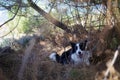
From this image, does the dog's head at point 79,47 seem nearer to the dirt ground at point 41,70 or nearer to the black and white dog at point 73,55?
the black and white dog at point 73,55

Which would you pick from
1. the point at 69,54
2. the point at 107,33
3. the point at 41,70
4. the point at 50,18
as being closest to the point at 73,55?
the point at 69,54

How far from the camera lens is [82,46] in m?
7.32

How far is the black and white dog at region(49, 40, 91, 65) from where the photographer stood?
7.28m

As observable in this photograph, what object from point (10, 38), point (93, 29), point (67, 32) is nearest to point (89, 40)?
point (93, 29)

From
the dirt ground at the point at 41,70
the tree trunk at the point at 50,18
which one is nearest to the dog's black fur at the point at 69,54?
the tree trunk at the point at 50,18

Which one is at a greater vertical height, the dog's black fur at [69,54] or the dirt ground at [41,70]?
the dirt ground at [41,70]

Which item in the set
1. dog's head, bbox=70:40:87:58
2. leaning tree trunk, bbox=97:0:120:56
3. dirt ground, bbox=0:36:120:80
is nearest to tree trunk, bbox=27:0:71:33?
dog's head, bbox=70:40:87:58

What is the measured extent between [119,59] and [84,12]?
3.99 feet

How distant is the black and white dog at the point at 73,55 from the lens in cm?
728

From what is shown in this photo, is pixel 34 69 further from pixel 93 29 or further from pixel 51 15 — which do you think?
pixel 51 15

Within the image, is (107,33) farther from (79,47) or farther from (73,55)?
(73,55)

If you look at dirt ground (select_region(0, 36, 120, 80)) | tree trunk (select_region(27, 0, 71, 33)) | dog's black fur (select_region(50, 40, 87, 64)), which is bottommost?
dog's black fur (select_region(50, 40, 87, 64))

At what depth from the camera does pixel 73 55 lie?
788 centimetres

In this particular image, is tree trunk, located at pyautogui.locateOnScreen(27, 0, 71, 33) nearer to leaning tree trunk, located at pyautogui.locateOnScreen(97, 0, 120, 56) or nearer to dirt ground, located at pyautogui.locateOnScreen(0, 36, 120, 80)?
dirt ground, located at pyautogui.locateOnScreen(0, 36, 120, 80)
